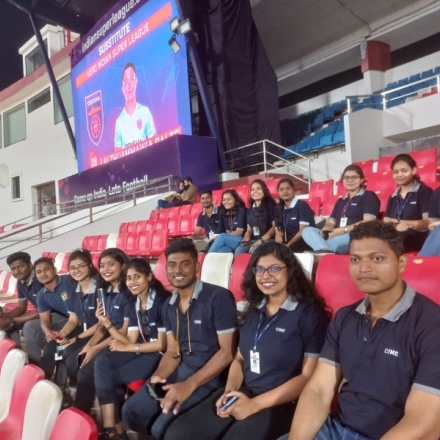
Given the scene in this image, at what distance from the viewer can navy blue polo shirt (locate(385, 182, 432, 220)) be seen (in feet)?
8.98

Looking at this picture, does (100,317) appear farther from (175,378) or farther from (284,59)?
(284,59)

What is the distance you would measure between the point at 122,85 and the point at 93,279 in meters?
7.23

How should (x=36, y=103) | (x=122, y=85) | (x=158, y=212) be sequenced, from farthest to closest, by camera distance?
1. (x=36, y=103)
2. (x=122, y=85)
3. (x=158, y=212)

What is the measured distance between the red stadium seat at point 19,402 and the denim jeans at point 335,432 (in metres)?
1.11

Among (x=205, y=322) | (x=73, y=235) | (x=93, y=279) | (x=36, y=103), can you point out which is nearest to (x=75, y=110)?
(x=36, y=103)

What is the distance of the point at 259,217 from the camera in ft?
12.4

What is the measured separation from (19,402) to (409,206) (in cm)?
254

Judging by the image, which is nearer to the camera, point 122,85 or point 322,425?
point 322,425

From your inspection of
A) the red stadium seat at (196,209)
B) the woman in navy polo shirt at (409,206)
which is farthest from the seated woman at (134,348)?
the red stadium seat at (196,209)

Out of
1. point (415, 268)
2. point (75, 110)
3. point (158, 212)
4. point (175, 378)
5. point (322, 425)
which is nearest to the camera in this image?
point (322, 425)

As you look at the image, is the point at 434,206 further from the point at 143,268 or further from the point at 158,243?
the point at 158,243

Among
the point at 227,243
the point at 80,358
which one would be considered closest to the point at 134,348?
the point at 80,358

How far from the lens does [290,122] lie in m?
11.2

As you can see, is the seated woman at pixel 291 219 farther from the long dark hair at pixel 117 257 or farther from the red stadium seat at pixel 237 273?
the long dark hair at pixel 117 257
